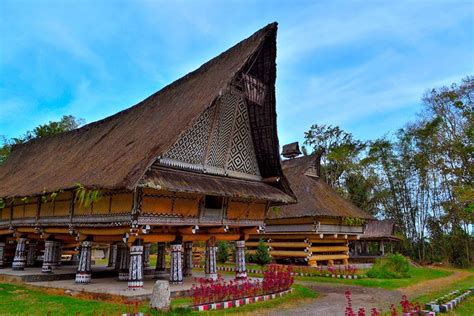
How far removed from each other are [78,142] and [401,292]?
48.2ft

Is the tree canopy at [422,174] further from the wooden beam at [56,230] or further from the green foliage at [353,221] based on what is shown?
the wooden beam at [56,230]

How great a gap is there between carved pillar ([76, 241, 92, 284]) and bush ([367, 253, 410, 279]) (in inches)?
481

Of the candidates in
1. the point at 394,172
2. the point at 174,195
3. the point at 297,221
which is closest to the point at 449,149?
the point at 394,172

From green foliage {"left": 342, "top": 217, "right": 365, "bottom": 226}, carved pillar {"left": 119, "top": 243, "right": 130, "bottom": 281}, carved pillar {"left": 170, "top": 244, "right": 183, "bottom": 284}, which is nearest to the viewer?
carved pillar {"left": 170, "top": 244, "right": 183, "bottom": 284}

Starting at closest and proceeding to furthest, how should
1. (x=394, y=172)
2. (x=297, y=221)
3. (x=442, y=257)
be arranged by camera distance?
(x=297, y=221), (x=442, y=257), (x=394, y=172)

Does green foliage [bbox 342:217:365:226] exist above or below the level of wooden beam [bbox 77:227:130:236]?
above

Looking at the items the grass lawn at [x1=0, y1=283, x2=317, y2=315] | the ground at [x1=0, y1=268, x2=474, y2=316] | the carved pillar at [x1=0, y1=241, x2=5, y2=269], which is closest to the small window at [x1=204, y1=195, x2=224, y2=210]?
the grass lawn at [x1=0, y1=283, x2=317, y2=315]

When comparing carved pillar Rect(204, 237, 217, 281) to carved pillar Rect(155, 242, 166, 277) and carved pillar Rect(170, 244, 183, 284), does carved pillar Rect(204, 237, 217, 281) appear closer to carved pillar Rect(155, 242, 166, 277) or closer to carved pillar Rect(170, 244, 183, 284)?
carved pillar Rect(170, 244, 183, 284)

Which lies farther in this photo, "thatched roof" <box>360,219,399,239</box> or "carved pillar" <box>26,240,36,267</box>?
"thatched roof" <box>360,219,399,239</box>

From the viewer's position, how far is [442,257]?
32906mm

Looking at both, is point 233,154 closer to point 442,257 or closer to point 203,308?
point 203,308

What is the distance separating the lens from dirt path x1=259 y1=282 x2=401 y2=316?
9836mm

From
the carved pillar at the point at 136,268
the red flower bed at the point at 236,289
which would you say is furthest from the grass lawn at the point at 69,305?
the carved pillar at the point at 136,268

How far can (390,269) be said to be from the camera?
61.8ft
